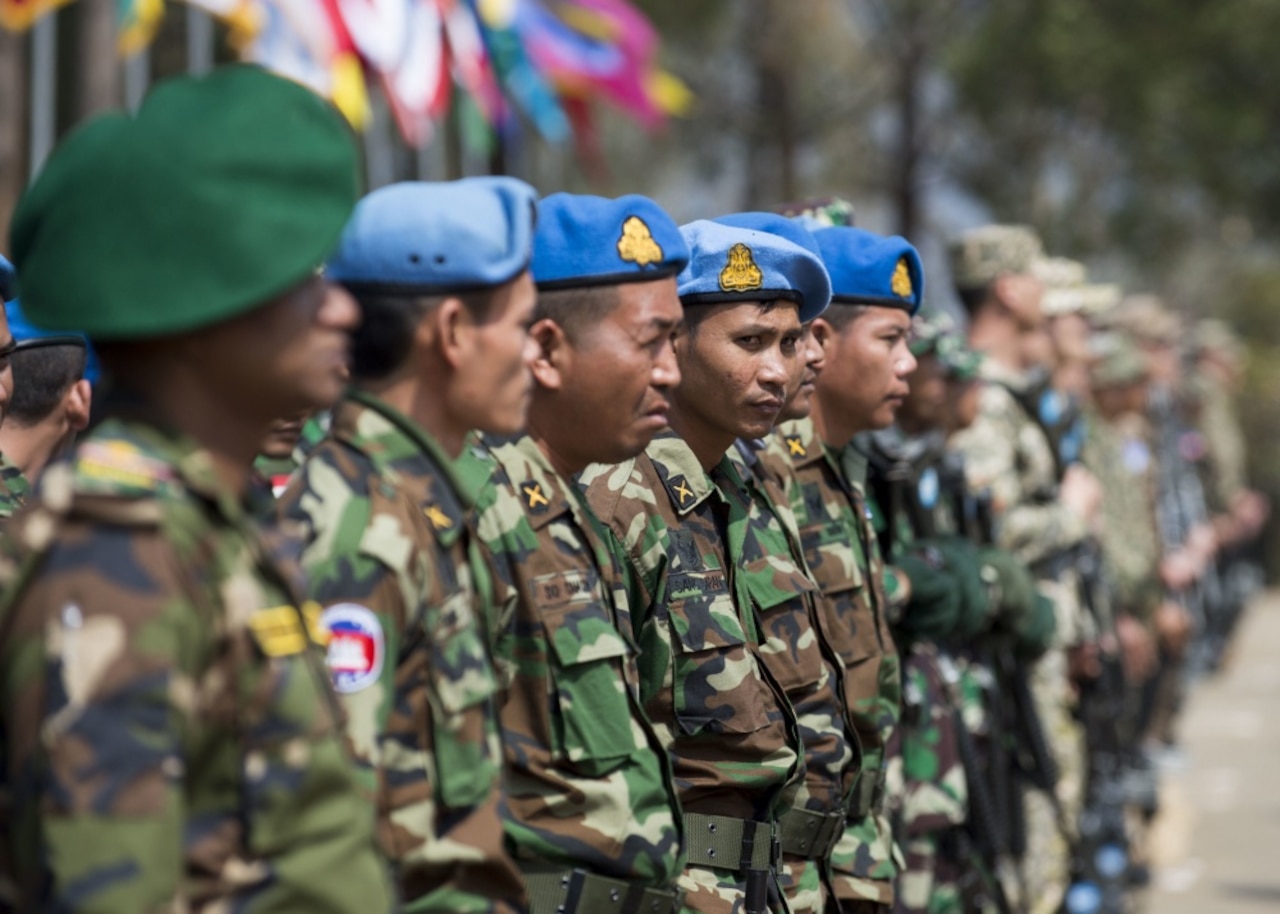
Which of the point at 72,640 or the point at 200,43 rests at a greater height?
the point at 200,43

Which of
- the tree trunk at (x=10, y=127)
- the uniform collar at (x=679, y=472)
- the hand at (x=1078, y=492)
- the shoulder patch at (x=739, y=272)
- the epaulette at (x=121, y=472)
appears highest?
the tree trunk at (x=10, y=127)

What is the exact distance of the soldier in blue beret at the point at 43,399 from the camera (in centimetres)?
414

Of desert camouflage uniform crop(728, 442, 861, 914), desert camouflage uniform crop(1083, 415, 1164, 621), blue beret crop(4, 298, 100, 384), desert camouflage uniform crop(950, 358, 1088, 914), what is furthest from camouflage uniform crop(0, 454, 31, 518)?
desert camouflage uniform crop(1083, 415, 1164, 621)

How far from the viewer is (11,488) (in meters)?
3.82

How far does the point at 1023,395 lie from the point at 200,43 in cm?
662

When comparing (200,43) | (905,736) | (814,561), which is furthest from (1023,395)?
(200,43)

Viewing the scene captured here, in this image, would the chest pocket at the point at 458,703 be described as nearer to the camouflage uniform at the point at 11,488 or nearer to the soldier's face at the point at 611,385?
the soldier's face at the point at 611,385

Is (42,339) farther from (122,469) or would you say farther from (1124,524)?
(1124,524)

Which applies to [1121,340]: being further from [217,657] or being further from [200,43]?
[217,657]

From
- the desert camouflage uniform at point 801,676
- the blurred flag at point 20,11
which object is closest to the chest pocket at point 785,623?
the desert camouflage uniform at point 801,676

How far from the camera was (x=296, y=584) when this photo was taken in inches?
83.0

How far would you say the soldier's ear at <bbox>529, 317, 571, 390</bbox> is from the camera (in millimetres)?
3266

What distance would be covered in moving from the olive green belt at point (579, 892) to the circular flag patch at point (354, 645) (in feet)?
2.38

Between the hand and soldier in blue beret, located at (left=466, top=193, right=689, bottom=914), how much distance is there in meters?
4.48
